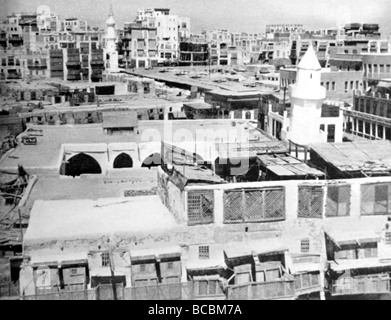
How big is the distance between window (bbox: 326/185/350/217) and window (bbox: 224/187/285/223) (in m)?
0.73

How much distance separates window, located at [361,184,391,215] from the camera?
9484 millimetres

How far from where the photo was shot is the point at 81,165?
48.0 feet

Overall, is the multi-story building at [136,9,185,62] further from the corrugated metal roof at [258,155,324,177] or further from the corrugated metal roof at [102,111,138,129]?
the corrugated metal roof at [258,155,324,177]

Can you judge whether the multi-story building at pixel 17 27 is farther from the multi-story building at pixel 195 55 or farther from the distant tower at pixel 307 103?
the distant tower at pixel 307 103

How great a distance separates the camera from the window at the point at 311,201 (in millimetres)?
9383

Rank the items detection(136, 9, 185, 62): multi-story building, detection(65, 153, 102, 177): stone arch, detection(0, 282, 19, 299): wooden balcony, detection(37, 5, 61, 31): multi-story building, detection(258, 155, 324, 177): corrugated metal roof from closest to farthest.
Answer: detection(0, 282, 19, 299): wooden balcony, detection(258, 155, 324, 177): corrugated metal roof, detection(65, 153, 102, 177): stone arch, detection(37, 5, 61, 31): multi-story building, detection(136, 9, 185, 62): multi-story building

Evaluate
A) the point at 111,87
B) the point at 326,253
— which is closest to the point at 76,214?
the point at 326,253

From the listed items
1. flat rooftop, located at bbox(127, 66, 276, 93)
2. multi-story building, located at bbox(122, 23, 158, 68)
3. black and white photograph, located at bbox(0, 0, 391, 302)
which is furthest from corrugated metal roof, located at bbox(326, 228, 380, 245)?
multi-story building, located at bbox(122, 23, 158, 68)

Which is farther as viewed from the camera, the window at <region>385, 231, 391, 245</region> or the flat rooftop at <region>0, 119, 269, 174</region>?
the flat rooftop at <region>0, 119, 269, 174</region>

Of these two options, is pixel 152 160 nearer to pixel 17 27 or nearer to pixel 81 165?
pixel 81 165

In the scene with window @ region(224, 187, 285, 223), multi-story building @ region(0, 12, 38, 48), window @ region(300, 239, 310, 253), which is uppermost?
multi-story building @ region(0, 12, 38, 48)

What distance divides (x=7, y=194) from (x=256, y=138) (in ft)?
19.9

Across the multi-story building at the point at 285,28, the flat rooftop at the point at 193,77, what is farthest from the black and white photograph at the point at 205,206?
the multi-story building at the point at 285,28
